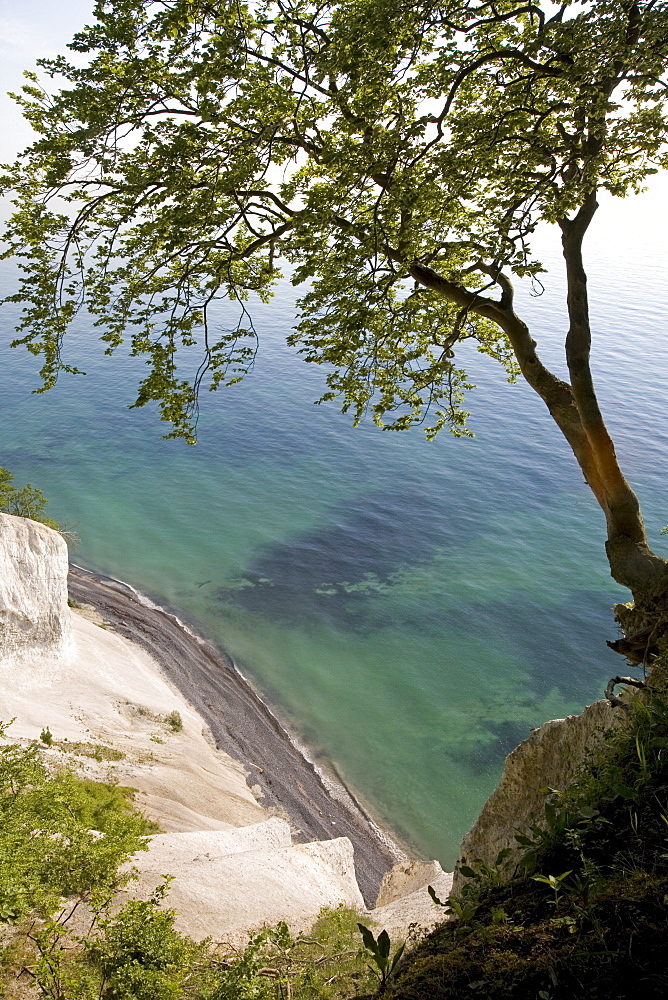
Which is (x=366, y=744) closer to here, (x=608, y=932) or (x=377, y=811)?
Result: (x=377, y=811)

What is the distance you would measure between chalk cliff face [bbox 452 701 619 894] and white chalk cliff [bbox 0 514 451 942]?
1445mm

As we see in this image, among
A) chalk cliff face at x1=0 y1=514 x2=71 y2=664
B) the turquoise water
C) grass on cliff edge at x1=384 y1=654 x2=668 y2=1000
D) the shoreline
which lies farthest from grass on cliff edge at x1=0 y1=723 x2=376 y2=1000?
the turquoise water

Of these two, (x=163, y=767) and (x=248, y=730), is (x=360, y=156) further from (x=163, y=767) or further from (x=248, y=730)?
(x=248, y=730)

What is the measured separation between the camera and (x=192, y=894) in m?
10.3

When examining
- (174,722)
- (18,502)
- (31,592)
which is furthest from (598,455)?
(18,502)

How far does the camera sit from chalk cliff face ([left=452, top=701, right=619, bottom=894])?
405 inches

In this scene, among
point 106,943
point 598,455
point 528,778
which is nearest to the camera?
point 106,943

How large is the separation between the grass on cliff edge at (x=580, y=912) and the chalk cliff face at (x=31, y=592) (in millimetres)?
18971

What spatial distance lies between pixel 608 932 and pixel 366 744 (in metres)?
21.0

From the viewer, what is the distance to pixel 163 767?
1809cm

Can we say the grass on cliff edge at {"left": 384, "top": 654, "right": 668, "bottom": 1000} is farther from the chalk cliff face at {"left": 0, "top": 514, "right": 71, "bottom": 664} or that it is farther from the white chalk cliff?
the chalk cliff face at {"left": 0, "top": 514, "right": 71, "bottom": 664}

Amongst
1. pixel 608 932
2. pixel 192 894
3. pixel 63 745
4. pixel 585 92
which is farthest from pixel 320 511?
pixel 608 932

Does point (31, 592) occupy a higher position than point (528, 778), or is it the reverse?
point (528, 778)

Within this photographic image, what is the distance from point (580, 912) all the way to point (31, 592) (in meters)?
20.4
